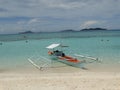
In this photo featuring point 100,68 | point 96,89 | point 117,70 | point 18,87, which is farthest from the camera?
point 100,68

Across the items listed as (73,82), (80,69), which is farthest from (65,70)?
(73,82)

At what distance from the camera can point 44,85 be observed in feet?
44.4

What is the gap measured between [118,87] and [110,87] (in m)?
0.37

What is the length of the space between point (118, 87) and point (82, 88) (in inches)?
66.2

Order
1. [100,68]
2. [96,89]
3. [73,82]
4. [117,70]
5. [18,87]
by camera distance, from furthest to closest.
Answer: [100,68] → [117,70] → [73,82] → [18,87] → [96,89]

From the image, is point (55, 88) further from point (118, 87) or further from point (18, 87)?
point (118, 87)

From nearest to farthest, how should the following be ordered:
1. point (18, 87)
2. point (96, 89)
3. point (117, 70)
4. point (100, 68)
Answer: point (96, 89)
point (18, 87)
point (117, 70)
point (100, 68)

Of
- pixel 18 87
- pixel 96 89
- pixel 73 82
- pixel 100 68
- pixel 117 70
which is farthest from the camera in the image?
pixel 100 68

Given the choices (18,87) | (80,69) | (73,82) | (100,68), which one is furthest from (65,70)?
(18,87)

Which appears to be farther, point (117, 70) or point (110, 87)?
point (117, 70)

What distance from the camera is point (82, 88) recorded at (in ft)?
41.0

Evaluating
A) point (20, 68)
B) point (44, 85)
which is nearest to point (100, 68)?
point (20, 68)

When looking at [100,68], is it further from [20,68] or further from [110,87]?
[110,87]

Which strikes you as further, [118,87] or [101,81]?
[101,81]
